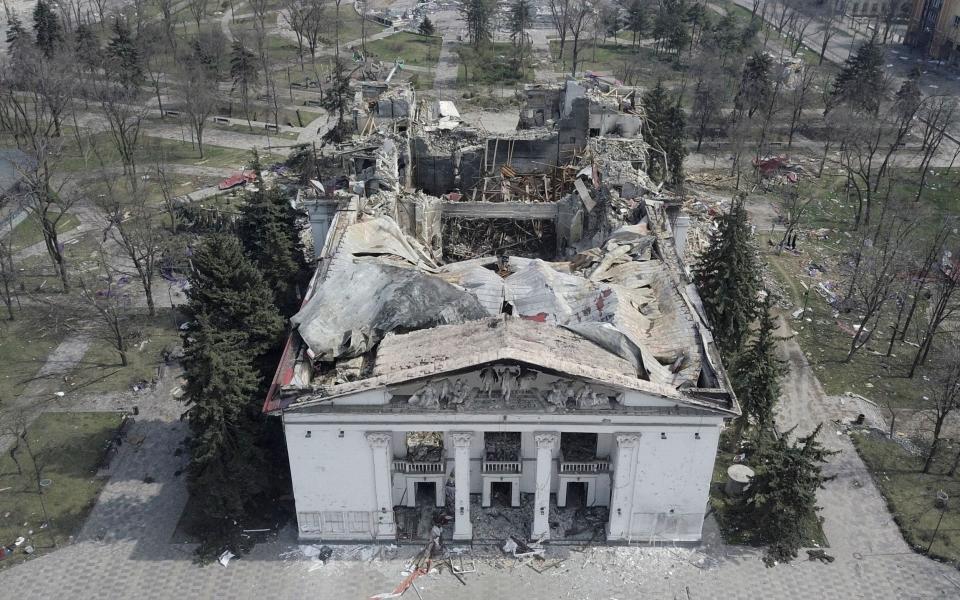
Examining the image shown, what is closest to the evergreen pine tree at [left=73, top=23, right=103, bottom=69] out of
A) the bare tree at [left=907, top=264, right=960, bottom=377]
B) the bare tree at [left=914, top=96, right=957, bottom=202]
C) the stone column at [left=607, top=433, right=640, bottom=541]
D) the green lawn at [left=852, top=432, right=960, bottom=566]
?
the stone column at [left=607, top=433, right=640, bottom=541]

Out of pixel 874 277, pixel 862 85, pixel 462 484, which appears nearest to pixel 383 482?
pixel 462 484

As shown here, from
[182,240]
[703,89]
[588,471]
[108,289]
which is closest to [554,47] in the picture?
[703,89]

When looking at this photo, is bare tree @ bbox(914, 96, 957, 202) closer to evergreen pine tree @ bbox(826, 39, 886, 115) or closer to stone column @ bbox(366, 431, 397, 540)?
evergreen pine tree @ bbox(826, 39, 886, 115)

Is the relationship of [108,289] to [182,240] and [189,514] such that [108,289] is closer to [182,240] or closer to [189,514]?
[182,240]

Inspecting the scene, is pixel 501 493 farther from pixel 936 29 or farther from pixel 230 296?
pixel 936 29

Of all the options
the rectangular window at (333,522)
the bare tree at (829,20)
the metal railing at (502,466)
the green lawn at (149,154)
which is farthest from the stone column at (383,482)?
the bare tree at (829,20)

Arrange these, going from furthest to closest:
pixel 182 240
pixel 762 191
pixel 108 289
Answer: pixel 762 191 < pixel 182 240 < pixel 108 289
